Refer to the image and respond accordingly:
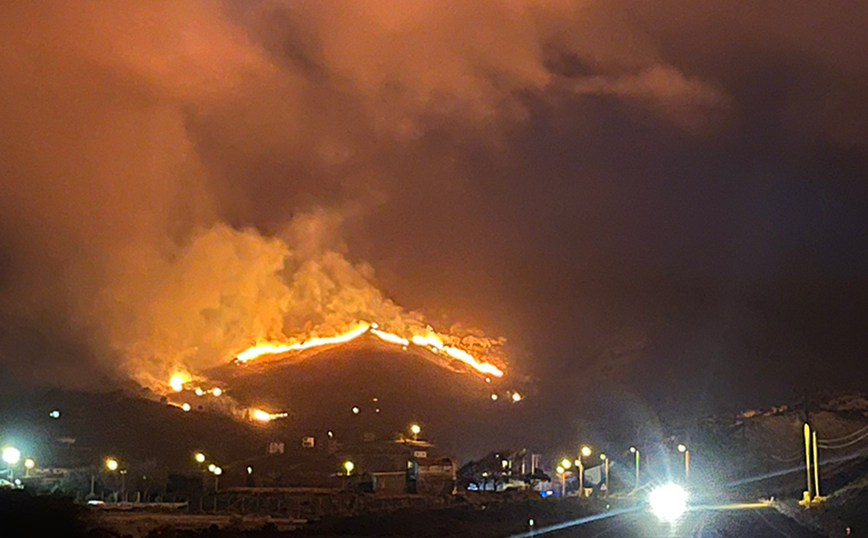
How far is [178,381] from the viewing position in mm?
99500

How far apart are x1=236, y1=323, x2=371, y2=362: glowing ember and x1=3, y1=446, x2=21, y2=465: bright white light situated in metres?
45.0

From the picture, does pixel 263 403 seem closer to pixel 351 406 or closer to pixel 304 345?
pixel 351 406

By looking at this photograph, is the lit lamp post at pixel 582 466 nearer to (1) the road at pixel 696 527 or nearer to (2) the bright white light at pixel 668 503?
(2) the bright white light at pixel 668 503

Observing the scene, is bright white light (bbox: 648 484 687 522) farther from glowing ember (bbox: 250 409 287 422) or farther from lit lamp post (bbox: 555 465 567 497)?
glowing ember (bbox: 250 409 287 422)

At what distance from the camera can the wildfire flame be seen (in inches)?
4461

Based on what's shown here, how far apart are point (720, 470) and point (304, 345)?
52.6 meters

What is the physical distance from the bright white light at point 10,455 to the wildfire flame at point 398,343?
49.5 m

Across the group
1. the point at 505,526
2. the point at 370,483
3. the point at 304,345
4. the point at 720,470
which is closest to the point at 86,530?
the point at 505,526

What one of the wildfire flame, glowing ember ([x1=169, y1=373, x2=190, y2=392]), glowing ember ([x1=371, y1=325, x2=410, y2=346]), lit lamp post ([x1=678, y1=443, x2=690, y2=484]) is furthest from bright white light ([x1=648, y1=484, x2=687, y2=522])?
glowing ember ([x1=371, y1=325, x2=410, y2=346])

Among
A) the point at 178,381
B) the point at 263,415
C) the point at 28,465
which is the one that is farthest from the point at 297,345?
the point at 28,465

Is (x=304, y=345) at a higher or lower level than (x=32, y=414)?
higher

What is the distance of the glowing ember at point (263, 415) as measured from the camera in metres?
89.0

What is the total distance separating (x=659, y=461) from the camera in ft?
294

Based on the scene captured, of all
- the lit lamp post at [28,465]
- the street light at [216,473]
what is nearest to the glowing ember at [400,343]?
the street light at [216,473]
